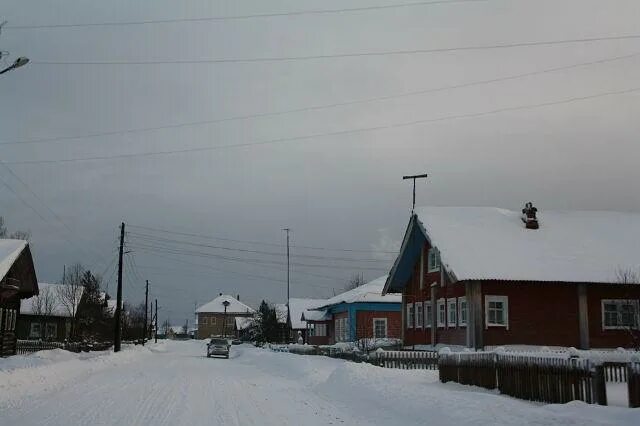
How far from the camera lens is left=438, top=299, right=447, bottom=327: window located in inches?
1405

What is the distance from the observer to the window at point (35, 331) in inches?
2960

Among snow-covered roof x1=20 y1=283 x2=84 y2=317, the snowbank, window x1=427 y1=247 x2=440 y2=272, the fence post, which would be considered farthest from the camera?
snow-covered roof x1=20 y1=283 x2=84 y2=317

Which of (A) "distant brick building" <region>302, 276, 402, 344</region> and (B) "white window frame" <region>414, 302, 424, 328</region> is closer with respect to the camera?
(B) "white window frame" <region>414, 302, 424, 328</region>

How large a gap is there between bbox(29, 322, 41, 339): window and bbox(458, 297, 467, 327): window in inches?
2217

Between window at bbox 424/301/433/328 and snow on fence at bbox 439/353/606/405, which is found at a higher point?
window at bbox 424/301/433/328

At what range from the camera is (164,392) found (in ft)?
70.3

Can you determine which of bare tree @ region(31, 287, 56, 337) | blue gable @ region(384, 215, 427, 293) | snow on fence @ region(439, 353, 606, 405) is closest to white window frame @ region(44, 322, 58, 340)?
bare tree @ region(31, 287, 56, 337)

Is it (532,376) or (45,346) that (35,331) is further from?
(532,376)

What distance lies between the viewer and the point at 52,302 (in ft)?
250

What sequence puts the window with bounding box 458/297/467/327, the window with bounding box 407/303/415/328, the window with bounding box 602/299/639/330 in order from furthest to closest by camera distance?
the window with bounding box 407/303/415/328 < the window with bounding box 458/297/467/327 < the window with bounding box 602/299/639/330

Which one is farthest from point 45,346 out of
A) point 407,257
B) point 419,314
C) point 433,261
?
point 433,261

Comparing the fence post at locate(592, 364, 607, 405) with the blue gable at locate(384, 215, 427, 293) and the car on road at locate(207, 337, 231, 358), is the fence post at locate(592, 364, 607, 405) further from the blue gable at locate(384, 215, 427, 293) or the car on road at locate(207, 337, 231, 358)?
the car on road at locate(207, 337, 231, 358)

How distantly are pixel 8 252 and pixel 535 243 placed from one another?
2959 centimetres

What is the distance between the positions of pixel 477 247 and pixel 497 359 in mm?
15927
